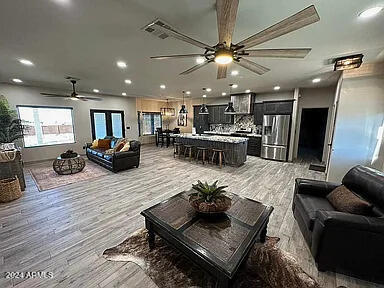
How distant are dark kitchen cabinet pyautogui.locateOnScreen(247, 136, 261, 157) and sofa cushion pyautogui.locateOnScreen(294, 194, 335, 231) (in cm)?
480

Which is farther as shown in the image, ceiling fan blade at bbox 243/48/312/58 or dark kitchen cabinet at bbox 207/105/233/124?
dark kitchen cabinet at bbox 207/105/233/124

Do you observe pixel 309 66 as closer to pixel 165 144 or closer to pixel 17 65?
pixel 17 65

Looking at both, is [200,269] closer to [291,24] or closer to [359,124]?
[291,24]

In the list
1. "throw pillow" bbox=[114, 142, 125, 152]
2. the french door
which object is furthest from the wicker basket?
the french door

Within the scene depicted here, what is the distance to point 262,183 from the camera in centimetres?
425

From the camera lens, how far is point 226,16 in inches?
54.3

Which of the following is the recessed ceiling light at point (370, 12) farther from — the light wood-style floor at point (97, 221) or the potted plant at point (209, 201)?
the light wood-style floor at point (97, 221)

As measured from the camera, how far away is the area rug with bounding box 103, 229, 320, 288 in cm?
165

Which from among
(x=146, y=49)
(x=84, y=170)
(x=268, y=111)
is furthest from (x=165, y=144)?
(x=146, y=49)

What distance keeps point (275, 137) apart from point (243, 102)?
Answer: 2.21 meters

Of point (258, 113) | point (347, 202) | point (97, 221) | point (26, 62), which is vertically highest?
point (26, 62)

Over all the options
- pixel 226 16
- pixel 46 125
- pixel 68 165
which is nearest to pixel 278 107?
pixel 226 16

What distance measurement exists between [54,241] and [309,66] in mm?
5588

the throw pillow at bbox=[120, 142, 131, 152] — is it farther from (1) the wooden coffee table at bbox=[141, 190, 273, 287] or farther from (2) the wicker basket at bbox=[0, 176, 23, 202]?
(1) the wooden coffee table at bbox=[141, 190, 273, 287]
